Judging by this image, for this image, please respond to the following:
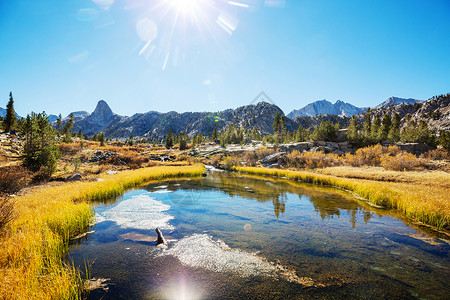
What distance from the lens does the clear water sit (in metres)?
6.37

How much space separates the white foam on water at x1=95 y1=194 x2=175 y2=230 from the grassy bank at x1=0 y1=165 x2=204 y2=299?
5.95ft

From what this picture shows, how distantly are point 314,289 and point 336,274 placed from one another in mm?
1596

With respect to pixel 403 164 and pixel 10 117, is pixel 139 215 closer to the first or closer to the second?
pixel 403 164

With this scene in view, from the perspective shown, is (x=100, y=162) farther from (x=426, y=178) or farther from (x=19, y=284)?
(x=426, y=178)

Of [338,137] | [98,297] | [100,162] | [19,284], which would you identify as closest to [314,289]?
[98,297]

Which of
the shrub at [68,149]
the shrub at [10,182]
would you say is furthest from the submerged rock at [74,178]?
the shrub at [68,149]

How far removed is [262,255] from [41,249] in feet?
30.3

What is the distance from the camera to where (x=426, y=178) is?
20.4 m

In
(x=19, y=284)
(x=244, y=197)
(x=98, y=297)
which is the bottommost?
(x=244, y=197)

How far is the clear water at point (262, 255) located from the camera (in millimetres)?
6371

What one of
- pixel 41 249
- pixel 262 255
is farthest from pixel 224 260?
pixel 41 249

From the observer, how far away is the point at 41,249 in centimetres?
691

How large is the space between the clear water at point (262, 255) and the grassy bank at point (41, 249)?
0.94m

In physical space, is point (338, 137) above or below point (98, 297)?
above
